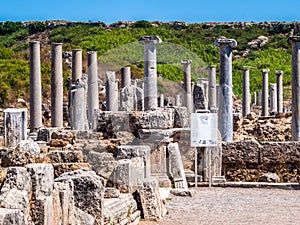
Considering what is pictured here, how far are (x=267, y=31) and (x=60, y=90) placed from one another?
248ft

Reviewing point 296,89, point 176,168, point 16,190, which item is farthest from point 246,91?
point 16,190

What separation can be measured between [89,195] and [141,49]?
2341 inches

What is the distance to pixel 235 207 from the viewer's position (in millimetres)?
13172

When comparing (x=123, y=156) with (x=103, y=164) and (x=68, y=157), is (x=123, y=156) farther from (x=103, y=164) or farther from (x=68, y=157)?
(x=68, y=157)

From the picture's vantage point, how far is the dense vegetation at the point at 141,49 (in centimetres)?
4830

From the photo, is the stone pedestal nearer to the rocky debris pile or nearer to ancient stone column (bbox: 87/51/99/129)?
ancient stone column (bbox: 87/51/99/129)

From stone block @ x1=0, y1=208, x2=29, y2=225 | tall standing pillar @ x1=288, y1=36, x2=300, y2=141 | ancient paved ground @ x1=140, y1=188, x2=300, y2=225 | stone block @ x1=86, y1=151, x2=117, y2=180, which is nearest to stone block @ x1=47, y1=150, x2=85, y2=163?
stone block @ x1=86, y1=151, x2=117, y2=180

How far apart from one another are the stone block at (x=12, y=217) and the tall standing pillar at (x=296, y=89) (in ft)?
40.2

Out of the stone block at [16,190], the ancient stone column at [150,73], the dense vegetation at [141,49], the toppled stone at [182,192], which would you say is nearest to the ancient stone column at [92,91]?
the ancient stone column at [150,73]

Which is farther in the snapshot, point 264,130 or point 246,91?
point 246,91

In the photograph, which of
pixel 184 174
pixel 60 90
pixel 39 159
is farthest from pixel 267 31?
pixel 39 159

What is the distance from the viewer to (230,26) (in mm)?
101688

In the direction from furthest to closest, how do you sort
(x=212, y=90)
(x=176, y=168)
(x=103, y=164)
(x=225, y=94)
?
(x=212, y=90) → (x=225, y=94) → (x=176, y=168) → (x=103, y=164)

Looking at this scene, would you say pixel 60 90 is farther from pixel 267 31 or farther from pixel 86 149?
pixel 267 31
